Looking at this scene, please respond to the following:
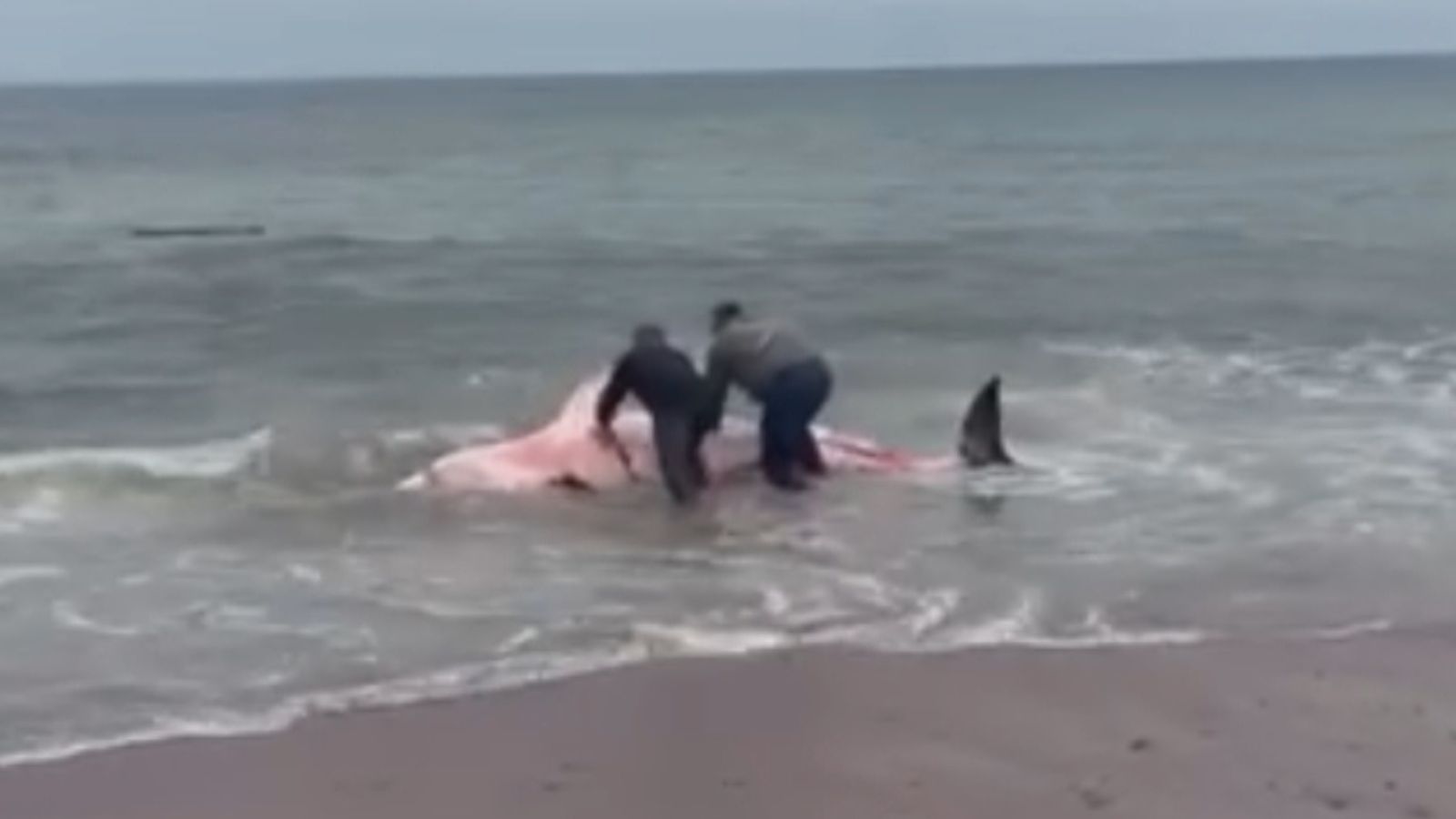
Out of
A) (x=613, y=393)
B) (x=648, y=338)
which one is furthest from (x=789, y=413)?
(x=613, y=393)

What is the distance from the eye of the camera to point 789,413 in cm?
1767

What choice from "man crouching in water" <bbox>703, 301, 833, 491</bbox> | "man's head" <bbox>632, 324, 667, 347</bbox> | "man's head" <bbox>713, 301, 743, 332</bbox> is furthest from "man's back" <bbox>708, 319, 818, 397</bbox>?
"man's head" <bbox>632, 324, 667, 347</bbox>

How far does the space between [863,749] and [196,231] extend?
4505 cm

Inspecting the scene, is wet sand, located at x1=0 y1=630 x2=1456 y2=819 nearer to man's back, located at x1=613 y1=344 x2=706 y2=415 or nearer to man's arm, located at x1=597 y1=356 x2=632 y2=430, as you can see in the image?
man's back, located at x1=613 y1=344 x2=706 y2=415

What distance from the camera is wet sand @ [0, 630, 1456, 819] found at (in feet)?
31.2

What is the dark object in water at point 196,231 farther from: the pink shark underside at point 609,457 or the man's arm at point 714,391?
the man's arm at point 714,391

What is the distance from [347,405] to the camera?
2398cm

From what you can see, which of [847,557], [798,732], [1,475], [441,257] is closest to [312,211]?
[441,257]

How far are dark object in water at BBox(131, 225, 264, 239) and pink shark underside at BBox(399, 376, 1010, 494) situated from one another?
1348 inches

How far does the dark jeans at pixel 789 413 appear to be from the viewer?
57.6 feet

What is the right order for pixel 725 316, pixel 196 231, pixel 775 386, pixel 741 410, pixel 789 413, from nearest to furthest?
pixel 775 386 < pixel 789 413 < pixel 725 316 < pixel 741 410 < pixel 196 231

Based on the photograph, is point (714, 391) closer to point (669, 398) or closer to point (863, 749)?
point (669, 398)

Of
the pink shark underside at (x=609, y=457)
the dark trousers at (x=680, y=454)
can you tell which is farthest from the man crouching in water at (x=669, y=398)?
the pink shark underside at (x=609, y=457)

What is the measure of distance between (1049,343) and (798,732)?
18715mm
